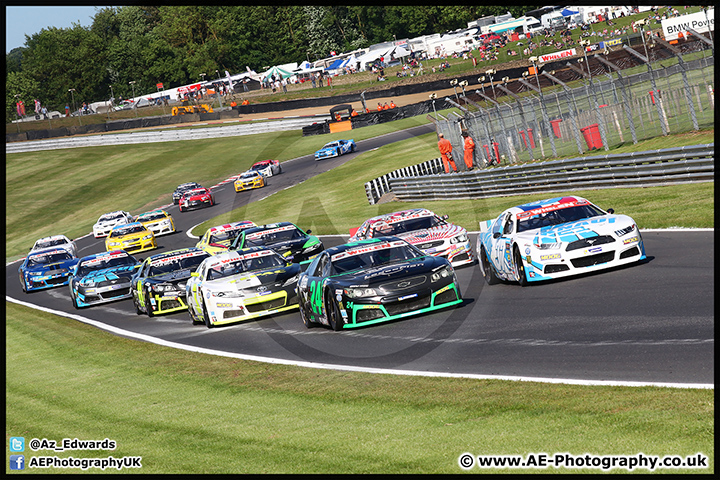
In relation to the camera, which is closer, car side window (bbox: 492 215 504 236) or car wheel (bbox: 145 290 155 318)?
car side window (bbox: 492 215 504 236)

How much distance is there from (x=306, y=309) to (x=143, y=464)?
6853mm

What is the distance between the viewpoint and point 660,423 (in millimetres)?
6086

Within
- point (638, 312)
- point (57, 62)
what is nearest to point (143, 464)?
point (638, 312)

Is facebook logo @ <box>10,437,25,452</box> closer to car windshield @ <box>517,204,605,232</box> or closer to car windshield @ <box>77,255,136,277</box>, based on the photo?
car windshield @ <box>517,204,605,232</box>

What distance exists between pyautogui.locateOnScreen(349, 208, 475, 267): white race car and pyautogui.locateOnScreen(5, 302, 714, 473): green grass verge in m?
6.15

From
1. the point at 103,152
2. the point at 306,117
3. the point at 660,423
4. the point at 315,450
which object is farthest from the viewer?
the point at 103,152

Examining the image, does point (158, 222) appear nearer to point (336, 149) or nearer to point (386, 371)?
point (336, 149)

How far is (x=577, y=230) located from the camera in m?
13.2

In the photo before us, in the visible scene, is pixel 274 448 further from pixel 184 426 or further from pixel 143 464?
pixel 184 426

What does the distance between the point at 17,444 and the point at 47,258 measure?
23692 millimetres

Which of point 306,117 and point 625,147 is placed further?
point 306,117

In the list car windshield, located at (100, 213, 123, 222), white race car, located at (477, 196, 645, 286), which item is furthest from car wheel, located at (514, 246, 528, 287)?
car windshield, located at (100, 213, 123, 222)

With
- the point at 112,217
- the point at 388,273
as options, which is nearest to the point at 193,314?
the point at 388,273

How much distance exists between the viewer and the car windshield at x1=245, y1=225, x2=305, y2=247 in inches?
840
